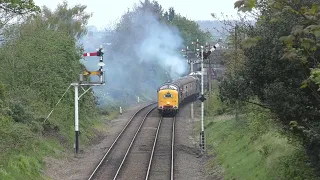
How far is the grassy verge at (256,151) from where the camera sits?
47.4 feet

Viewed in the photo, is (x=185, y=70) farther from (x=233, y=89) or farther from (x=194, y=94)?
(x=233, y=89)

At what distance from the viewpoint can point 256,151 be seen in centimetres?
1956

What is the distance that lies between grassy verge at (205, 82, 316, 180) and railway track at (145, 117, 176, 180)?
6.12 feet

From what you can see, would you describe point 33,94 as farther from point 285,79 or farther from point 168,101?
point 168,101

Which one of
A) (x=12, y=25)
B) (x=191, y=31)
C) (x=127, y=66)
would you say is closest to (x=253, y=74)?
(x=12, y=25)

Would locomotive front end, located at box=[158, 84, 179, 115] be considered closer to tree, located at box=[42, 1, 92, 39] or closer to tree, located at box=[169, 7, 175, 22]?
tree, located at box=[42, 1, 92, 39]

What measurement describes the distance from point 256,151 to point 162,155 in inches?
242

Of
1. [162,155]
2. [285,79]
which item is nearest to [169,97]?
[162,155]

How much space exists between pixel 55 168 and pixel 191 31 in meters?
67.9

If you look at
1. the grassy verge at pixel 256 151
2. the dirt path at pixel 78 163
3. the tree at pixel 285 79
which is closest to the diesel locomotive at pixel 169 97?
the grassy verge at pixel 256 151

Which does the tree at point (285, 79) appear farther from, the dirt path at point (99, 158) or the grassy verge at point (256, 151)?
the dirt path at point (99, 158)

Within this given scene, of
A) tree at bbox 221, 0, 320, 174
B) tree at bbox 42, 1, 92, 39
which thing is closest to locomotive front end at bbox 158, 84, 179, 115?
tree at bbox 42, 1, 92, 39

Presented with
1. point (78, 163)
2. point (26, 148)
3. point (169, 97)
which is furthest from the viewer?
point (169, 97)

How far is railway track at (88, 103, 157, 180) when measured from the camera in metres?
20.2
